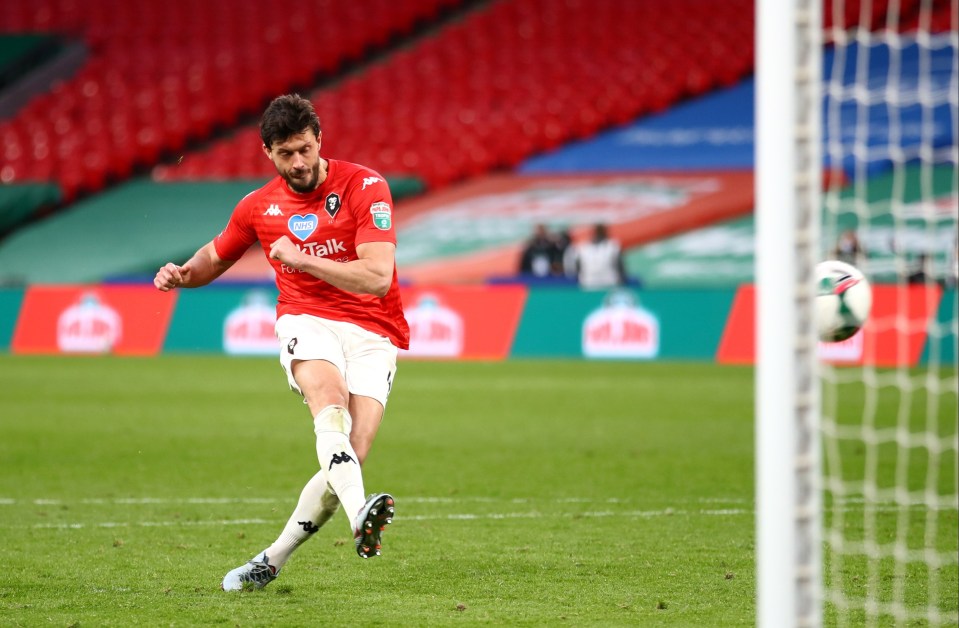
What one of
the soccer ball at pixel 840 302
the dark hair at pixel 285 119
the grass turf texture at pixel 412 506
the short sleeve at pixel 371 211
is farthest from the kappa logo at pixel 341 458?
the soccer ball at pixel 840 302

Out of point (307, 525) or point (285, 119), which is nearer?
point (285, 119)

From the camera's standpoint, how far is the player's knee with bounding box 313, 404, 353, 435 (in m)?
5.35

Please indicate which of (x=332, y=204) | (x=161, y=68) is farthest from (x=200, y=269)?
(x=161, y=68)

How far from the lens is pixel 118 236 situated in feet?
84.1

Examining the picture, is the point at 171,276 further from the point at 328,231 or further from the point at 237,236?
the point at 328,231

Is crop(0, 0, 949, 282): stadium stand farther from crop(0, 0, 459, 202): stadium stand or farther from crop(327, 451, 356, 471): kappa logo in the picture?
crop(327, 451, 356, 471): kappa logo

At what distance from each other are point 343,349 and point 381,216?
60cm

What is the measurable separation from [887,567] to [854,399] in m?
7.86

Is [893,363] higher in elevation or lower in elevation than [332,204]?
lower

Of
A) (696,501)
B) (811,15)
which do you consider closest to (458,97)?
(696,501)

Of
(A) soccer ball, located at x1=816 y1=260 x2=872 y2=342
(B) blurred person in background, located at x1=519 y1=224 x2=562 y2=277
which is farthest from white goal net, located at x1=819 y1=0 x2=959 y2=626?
(B) blurred person in background, located at x1=519 y1=224 x2=562 y2=277

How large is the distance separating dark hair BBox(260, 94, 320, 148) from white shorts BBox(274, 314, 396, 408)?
79cm

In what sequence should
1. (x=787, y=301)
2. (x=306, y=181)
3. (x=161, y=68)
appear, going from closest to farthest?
1. (x=787, y=301)
2. (x=306, y=181)
3. (x=161, y=68)

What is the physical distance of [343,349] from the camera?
18.6 ft
